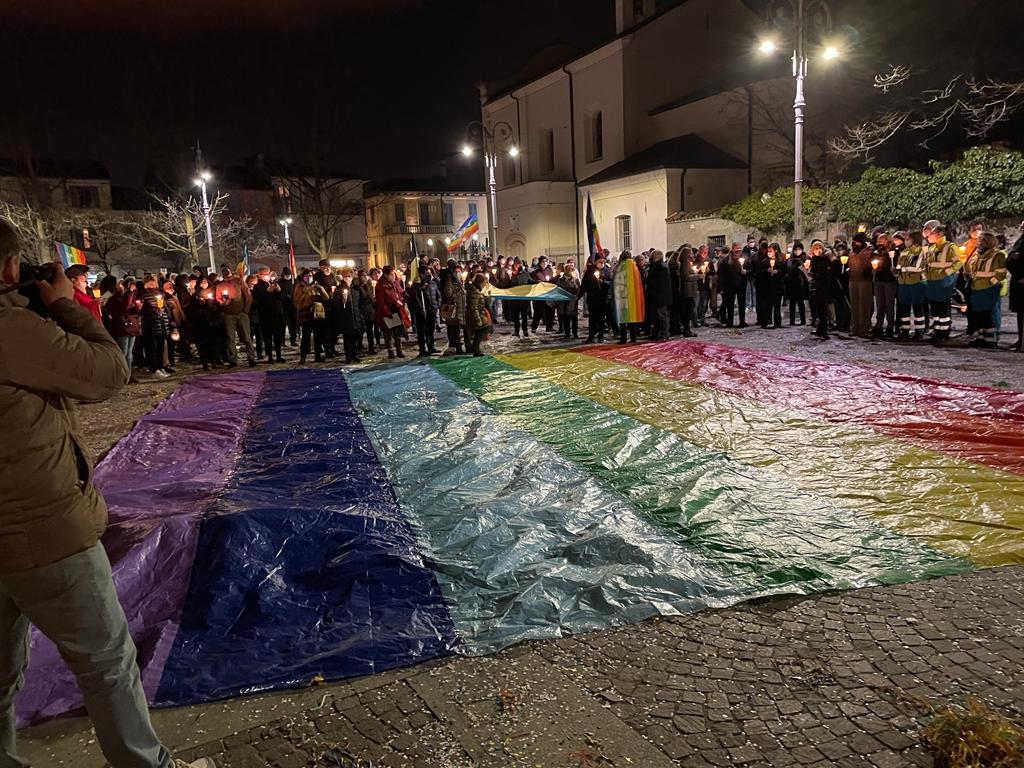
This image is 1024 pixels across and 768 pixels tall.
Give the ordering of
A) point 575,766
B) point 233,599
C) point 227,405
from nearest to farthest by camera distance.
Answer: point 575,766 < point 233,599 < point 227,405

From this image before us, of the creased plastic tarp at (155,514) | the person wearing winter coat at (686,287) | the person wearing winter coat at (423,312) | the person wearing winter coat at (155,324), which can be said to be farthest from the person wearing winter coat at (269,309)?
the person wearing winter coat at (686,287)

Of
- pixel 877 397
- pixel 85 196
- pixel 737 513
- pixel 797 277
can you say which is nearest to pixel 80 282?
pixel 737 513

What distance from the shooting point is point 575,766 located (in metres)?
2.62

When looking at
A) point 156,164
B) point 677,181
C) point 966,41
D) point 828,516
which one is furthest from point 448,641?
point 156,164

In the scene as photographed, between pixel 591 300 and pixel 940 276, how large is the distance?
21.5ft

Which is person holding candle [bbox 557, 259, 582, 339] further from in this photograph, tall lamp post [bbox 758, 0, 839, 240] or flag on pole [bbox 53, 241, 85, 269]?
flag on pole [bbox 53, 241, 85, 269]

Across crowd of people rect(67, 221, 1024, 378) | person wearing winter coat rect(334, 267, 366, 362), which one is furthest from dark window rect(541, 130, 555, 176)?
person wearing winter coat rect(334, 267, 366, 362)

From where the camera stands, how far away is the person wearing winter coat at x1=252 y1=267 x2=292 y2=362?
14414 mm

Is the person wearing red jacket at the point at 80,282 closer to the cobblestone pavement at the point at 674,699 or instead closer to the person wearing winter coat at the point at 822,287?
the cobblestone pavement at the point at 674,699

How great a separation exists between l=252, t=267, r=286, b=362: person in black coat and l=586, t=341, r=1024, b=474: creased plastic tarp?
23.7 ft

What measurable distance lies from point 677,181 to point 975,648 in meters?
28.0

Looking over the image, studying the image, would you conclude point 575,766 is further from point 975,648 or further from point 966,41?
point 966,41

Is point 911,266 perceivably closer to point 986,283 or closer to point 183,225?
point 986,283

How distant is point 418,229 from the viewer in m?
60.0
